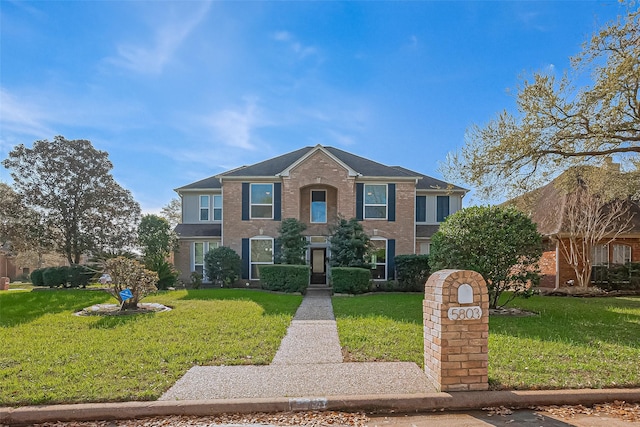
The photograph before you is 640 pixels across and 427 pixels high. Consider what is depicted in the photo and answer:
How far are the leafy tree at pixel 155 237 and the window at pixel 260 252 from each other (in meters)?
4.33

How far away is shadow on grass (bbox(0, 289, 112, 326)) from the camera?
971 cm

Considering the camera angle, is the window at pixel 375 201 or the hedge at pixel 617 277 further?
the window at pixel 375 201

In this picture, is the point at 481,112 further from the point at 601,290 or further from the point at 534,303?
the point at 601,290

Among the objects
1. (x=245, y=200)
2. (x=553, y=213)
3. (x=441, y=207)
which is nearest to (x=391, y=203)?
(x=441, y=207)

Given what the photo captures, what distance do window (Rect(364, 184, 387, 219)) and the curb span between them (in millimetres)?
13888

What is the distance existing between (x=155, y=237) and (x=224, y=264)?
4.15 metres

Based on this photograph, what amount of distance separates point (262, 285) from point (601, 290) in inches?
590

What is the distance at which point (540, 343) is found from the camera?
6.83m

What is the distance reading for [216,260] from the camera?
17.4 metres

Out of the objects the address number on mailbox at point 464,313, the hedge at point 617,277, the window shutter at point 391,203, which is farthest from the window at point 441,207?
the address number on mailbox at point 464,313

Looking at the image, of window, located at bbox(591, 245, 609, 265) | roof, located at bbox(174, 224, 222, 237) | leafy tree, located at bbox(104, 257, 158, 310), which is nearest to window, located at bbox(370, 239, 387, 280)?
roof, located at bbox(174, 224, 222, 237)

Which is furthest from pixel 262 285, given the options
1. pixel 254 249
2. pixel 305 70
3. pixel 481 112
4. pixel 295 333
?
pixel 481 112

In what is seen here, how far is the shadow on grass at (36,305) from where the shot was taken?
9.71 meters

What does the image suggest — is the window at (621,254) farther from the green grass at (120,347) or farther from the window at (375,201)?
the green grass at (120,347)
